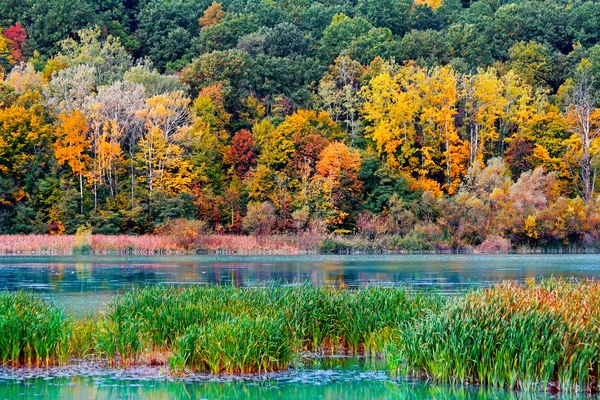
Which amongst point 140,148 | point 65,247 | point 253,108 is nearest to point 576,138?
point 253,108

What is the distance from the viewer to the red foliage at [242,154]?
79812 mm

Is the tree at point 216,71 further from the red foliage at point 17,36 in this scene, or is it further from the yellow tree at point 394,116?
the red foliage at point 17,36

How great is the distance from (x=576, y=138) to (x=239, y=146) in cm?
3022

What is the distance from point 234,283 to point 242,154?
4811cm

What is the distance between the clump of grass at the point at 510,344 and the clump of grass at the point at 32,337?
22.0 ft

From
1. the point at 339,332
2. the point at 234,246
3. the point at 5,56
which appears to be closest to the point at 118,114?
the point at 234,246

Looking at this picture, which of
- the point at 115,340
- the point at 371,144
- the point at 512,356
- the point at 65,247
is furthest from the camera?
the point at 371,144

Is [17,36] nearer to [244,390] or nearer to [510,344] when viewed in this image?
[244,390]

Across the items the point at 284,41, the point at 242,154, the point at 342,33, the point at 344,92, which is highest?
the point at 342,33

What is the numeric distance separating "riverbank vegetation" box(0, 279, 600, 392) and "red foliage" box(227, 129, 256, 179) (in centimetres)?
5886

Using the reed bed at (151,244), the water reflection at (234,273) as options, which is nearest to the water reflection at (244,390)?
the water reflection at (234,273)

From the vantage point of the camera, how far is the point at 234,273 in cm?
3941

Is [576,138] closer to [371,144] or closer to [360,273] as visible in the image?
[371,144]

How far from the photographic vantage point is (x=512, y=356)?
15.4 m
